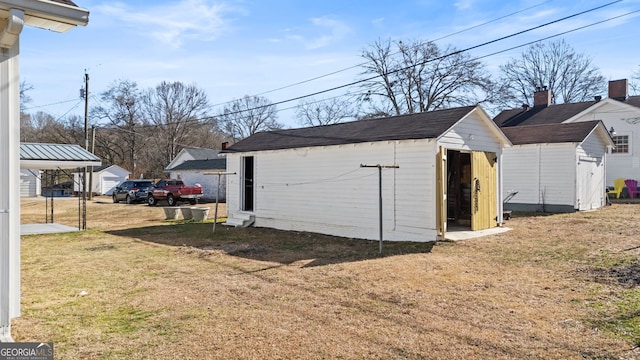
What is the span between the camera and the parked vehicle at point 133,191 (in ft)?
97.2

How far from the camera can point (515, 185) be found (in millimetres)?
19422

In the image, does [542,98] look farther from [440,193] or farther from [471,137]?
[440,193]

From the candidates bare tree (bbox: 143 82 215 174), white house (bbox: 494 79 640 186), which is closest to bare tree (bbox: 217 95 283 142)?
bare tree (bbox: 143 82 215 174)

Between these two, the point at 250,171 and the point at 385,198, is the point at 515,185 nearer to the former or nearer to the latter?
the point at 385,198

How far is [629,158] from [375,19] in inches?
807

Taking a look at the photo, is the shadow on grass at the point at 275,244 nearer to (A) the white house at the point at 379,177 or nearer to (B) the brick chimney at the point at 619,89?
(A) the white house at the point at 379,177

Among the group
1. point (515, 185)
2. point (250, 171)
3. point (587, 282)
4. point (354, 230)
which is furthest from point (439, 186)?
point (515, 185)

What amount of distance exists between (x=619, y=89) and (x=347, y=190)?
23.5 m

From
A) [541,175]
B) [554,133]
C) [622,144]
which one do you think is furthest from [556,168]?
[622,144]

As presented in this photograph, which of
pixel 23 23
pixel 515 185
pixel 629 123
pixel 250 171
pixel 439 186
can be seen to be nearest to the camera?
pixel 23 23

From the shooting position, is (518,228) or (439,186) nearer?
(439,186)

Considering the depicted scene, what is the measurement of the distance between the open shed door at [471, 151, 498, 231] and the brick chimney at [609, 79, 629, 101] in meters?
19.7

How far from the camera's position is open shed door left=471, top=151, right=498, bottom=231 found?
12273 millimetres

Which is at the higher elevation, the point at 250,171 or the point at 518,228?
the point at 250,171
